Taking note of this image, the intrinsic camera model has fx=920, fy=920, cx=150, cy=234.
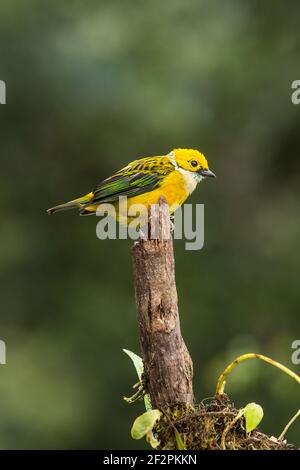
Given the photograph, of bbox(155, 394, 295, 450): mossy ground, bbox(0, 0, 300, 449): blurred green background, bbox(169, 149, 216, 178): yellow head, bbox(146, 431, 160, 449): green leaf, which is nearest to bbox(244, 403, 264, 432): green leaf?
Answer: bbox(155, 394, 295, 450): mossy ground

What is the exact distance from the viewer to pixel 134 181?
607cm

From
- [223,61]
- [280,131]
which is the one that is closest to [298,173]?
[280,131]

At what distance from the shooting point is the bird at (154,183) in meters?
6.03

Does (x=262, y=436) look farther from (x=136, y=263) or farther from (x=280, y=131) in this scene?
(x=280, y=131)

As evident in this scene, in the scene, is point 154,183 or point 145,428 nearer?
point 145,428

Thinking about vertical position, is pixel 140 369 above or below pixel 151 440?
above

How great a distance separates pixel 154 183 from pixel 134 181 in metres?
0.14

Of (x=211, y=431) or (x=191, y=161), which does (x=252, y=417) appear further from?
(x=191, y=161)

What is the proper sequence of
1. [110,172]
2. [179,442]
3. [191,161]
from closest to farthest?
[179,442]
[191,161]
[110,172]

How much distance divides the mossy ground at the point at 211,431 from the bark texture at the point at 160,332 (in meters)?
0.12

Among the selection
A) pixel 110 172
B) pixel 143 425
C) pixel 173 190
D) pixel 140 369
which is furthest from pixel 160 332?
pixel 110 172

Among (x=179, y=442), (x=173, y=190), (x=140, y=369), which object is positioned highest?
(x=173, y=190)

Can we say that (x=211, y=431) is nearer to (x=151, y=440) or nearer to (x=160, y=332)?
(x=151, y=440)

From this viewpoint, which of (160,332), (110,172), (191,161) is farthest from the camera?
(110,172)
